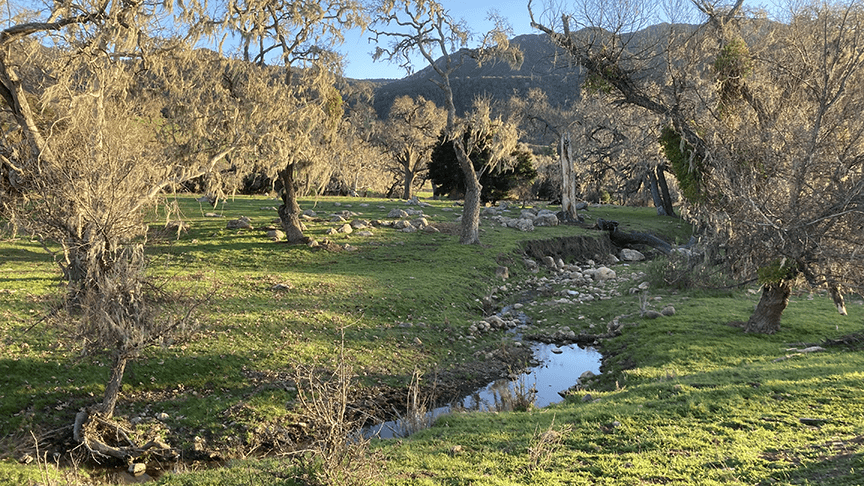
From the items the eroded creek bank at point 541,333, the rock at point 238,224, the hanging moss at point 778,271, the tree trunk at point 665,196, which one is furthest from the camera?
the tree trunk at point 665,196

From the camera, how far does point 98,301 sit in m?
7.78

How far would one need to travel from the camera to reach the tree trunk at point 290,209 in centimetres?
1964

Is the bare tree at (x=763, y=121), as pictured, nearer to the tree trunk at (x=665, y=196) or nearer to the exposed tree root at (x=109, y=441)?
the exposed tree root at (x=109, y=441)

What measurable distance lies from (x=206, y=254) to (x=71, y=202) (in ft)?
35.3

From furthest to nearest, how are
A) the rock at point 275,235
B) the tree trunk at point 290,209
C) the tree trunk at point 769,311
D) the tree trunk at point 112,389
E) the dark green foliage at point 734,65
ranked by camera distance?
the rock at point 275,235 → the tree trunk at point 290,209 → the tree trunk at point 769,311 → the dark green foliage at point 734,65 → the tree trunk at point 112,389

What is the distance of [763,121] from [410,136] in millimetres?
38419

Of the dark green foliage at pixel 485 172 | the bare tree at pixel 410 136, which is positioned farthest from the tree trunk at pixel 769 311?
the bare tree at pixel 410 136

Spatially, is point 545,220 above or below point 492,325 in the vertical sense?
above

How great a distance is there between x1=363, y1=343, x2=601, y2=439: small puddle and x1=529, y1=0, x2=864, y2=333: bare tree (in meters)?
4.33

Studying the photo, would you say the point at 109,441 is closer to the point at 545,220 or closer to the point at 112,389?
the point at 112,389

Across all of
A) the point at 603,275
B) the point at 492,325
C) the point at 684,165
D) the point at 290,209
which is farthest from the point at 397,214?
the point at 684,165

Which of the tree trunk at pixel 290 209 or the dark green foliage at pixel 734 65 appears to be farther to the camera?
the tree trunk at pixel 290 209

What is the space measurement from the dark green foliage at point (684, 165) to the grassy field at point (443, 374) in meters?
3.57

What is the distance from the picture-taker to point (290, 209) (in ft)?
67.1
